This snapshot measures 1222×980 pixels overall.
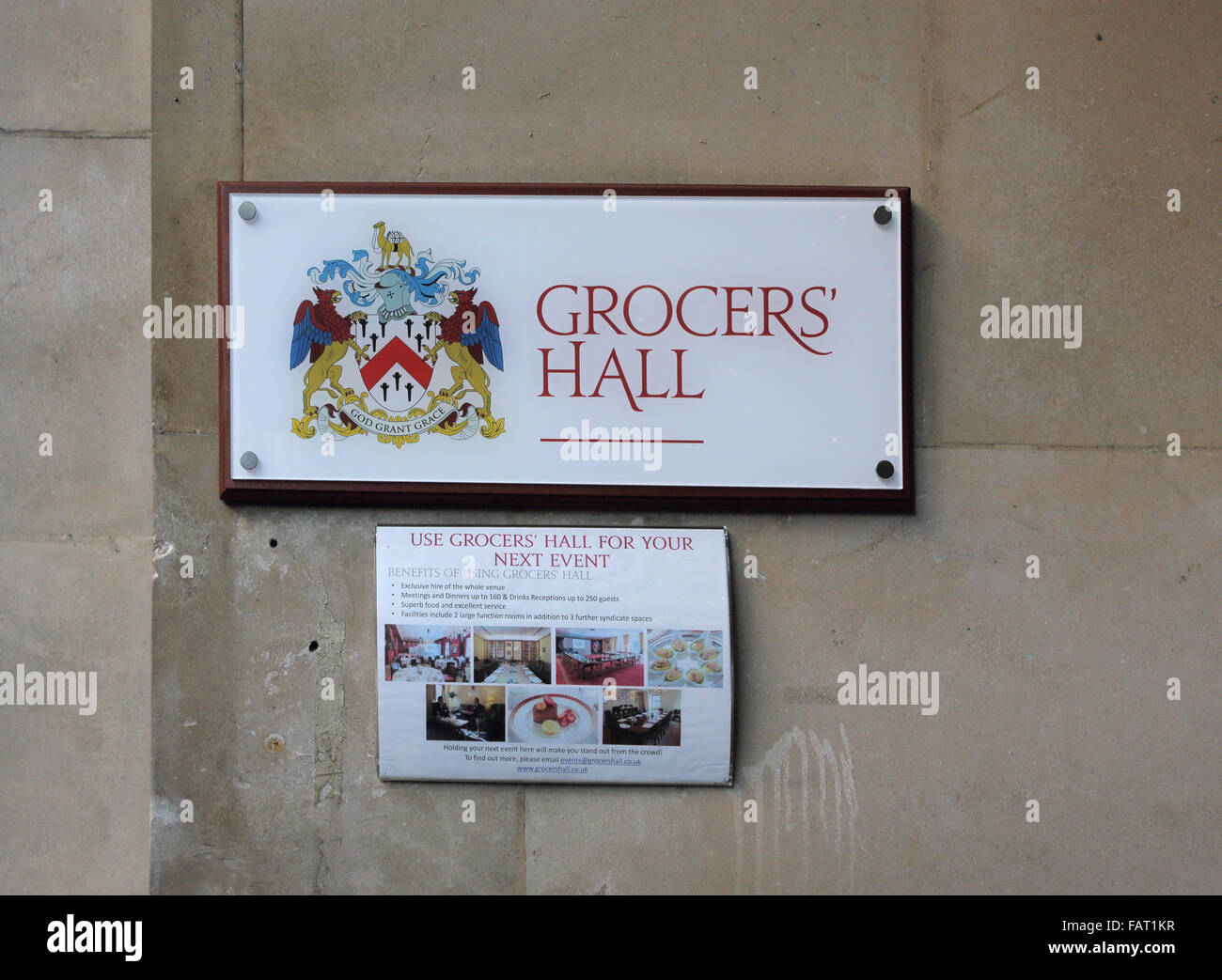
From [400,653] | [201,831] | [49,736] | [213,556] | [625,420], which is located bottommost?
[201,831]

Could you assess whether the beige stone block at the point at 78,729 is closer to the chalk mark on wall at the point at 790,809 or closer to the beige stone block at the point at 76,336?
the beige stone block at the point at 76,336

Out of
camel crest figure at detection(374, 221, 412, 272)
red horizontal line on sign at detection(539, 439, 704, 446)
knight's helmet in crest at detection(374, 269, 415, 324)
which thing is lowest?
red horizontal line on sign at detection(539, 439, 704, 446)

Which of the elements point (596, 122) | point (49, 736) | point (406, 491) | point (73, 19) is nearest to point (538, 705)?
point (406, 491)

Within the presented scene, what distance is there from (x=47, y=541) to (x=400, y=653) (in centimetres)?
107

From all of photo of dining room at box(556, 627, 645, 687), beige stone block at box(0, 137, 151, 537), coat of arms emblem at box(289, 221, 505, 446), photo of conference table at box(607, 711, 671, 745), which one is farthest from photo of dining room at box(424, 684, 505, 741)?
beige stone block at box(0, 137, 151, 537)

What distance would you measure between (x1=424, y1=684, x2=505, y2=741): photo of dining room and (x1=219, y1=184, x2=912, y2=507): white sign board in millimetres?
536

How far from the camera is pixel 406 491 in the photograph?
2.34 m

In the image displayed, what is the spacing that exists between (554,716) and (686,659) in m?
0.40

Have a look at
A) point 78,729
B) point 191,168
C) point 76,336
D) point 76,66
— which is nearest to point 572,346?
point 191,168

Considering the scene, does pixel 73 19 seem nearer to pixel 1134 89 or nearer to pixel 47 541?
pixel 47 541

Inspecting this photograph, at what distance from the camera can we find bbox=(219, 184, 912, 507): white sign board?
91.7 inches

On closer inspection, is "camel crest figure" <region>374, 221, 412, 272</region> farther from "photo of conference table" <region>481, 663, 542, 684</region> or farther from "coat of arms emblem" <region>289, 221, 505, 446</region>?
"photo of conference table" <region>481, 663, 542, 684</region>

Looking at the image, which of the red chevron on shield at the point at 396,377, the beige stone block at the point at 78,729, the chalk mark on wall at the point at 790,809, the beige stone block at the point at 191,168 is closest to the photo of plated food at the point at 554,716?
the chalk mark on wall at the point at 790,809

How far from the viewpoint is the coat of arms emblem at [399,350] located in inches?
92.1
